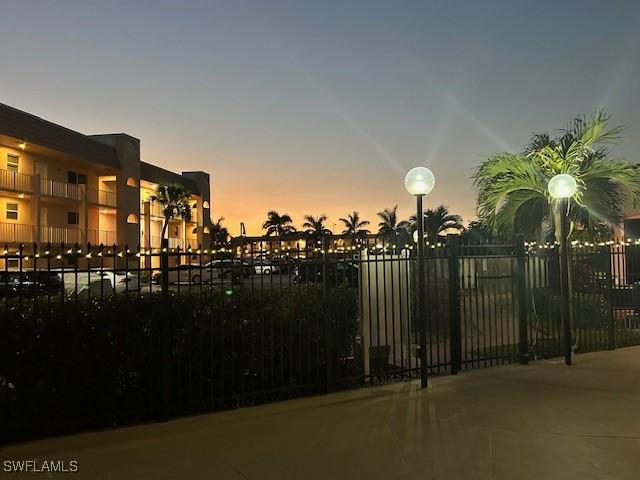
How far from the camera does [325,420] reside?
5848 mm

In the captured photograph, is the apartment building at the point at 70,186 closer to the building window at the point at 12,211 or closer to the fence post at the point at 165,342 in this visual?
the building window at the point at 12,211

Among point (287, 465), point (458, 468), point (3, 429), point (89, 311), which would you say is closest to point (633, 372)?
point (458, 468)

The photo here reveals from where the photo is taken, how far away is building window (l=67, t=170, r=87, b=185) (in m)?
34.5

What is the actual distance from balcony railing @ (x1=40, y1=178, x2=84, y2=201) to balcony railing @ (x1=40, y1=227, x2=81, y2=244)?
194 centimetres

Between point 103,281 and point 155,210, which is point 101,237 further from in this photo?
point 103,281

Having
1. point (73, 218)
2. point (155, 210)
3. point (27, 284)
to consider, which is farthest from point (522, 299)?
point (155, 210)

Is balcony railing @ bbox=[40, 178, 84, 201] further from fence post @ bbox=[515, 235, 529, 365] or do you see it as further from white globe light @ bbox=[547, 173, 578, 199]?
white globe light @ bbox=[547, 173, 578, 199]

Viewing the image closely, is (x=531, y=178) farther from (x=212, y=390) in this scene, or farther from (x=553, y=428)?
(x=212, y=390)

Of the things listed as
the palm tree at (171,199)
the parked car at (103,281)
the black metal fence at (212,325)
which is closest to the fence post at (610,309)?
the black metal fence at (212,325)

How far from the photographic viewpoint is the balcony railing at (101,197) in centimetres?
3556

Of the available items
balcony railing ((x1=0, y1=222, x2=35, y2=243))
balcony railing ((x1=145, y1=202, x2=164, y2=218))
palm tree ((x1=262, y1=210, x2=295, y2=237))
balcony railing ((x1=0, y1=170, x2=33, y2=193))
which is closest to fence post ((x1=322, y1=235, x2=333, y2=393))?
balcony railing ((x1=0, y1=222, x2=35, y2=243))

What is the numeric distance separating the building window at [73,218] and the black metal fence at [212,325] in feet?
98.7

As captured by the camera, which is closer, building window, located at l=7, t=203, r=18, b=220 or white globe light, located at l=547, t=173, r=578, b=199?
white globe light, located at l=547, t=173, r=578, b=199

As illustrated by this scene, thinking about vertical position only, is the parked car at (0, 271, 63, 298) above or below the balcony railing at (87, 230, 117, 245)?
below
